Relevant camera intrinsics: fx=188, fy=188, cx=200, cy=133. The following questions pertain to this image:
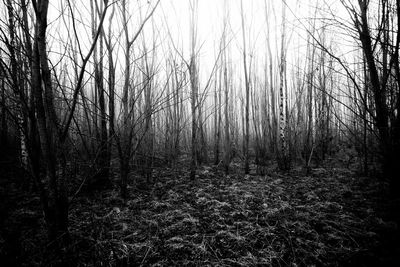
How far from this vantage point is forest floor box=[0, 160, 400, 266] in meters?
1.68

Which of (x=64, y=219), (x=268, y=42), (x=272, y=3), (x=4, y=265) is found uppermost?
(x=272, y=3)

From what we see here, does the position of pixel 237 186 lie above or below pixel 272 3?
below

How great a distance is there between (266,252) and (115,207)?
217 cm

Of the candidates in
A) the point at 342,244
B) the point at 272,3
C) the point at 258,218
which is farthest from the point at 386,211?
the point at 272,3

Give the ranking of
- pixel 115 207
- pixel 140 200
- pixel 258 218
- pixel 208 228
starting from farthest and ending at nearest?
pixel 140 200 < pixel 115 207 < pixel 258 218 < pixel 208 228

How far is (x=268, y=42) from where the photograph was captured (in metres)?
5.11

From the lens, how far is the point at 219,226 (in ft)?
7.52

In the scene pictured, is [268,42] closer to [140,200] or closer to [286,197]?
[286,197]

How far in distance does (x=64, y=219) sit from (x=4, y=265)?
0.47 m

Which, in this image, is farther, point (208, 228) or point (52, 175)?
point (208, 228)

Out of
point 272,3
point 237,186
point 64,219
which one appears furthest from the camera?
point 272,3

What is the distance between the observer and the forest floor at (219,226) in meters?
1.68

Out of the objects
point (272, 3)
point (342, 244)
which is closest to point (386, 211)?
point (342, 244)

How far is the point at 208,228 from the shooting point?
2.25 metres
